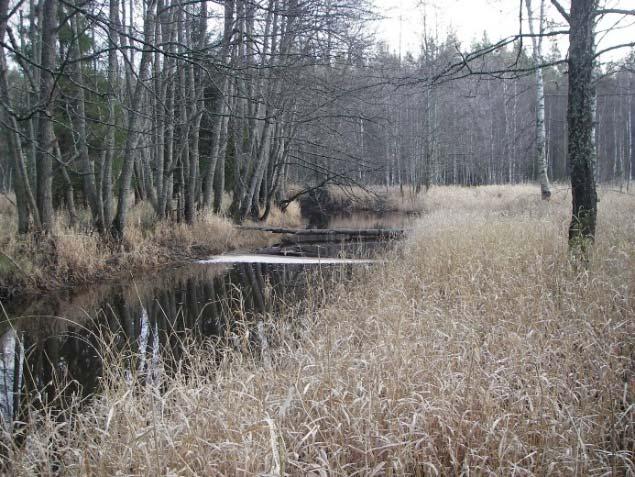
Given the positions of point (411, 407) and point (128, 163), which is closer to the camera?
point (411, 407)

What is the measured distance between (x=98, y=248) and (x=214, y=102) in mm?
7869

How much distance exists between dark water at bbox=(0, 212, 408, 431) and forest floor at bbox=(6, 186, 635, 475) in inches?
20.5

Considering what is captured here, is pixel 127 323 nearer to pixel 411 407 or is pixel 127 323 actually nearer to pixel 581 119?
pixel 411 407

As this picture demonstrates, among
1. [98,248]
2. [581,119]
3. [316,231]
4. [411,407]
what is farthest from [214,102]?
[411,407]

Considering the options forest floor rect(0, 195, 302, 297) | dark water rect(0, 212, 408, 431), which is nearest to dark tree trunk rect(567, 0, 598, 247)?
dark water rect(0, 212, 408, 431)

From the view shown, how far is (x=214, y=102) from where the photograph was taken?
15.8 metres

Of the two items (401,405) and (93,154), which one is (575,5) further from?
(93,154)

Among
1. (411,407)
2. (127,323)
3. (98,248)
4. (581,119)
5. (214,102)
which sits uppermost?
(214,102)

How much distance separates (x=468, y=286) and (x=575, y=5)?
319cm

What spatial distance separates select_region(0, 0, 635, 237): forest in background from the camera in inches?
200

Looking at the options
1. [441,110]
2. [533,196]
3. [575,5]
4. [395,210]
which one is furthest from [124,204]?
[441,110]

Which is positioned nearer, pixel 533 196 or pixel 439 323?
pixel 439 323

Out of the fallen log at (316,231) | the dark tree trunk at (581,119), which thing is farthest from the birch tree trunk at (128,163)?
the dark tree trunk at (581,119)

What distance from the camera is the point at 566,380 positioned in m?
3.10
